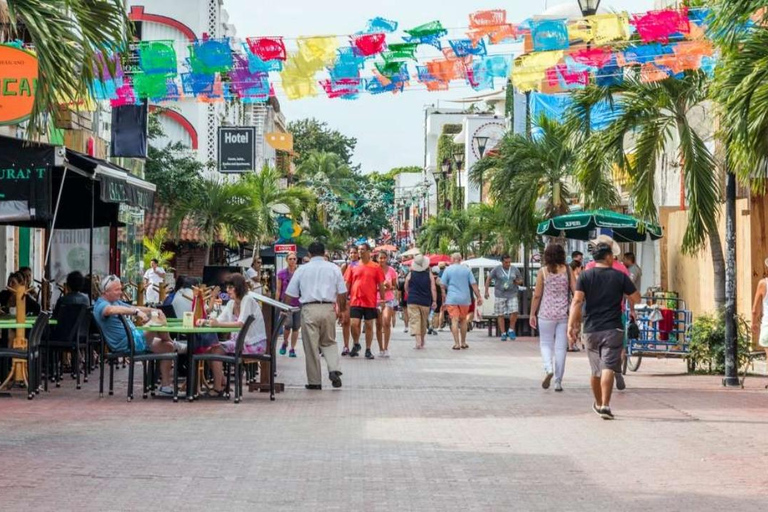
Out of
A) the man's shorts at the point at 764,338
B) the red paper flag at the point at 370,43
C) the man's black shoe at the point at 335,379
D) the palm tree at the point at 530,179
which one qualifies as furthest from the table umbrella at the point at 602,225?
the man's black shoe at the point at 335,379

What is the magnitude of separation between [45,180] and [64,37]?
5441mm

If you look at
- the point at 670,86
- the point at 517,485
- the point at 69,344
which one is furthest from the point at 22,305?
the point at 670,86

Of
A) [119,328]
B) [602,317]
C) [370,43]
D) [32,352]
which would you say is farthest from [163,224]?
[602,317]

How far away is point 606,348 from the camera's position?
44.7 feet

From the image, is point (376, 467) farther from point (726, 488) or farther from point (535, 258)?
point (535, 258)

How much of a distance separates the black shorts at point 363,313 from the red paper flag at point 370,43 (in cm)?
577

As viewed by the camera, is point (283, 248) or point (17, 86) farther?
point (283, 248)

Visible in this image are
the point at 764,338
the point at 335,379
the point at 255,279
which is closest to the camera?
the point at 335,379

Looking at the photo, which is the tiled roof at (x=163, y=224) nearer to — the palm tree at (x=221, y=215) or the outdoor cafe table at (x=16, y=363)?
the palm tree at (x=221, y=215)

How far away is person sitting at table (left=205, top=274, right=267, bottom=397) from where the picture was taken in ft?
50.6

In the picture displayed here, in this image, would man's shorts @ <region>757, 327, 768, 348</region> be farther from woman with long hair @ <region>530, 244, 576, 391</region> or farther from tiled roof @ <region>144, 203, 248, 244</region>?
tiled roof @ <region>144, 203, 248, 244</region>

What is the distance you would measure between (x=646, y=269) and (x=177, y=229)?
21540mm

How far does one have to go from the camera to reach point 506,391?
659 inches

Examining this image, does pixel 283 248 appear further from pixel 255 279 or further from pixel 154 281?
pixel 255 279
